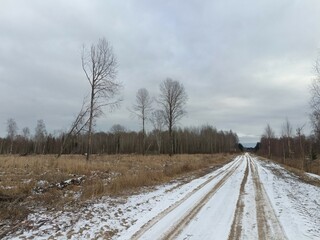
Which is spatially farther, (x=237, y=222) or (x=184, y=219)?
(x=184, y=219)

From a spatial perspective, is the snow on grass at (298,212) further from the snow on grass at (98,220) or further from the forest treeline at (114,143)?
the forest treeline at (114,143)

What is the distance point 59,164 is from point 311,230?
51.4 feet

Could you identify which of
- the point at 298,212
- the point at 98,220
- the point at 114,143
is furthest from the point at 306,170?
the point at 114,143

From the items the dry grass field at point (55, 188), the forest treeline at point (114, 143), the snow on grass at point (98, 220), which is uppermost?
the forest treeline at point (114, 143)

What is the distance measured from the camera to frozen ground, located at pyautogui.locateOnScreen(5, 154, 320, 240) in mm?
6949

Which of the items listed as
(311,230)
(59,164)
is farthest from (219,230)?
(59,164)

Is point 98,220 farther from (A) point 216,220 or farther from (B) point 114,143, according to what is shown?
(B) point 114,143

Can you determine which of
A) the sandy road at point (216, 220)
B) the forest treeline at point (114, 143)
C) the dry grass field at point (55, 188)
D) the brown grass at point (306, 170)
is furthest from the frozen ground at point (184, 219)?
the forest treeline at point (114, 143)

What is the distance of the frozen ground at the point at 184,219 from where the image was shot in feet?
22.8

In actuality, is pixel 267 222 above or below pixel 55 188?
below

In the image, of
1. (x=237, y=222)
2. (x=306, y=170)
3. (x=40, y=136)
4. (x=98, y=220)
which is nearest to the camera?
(x=237, y=222)

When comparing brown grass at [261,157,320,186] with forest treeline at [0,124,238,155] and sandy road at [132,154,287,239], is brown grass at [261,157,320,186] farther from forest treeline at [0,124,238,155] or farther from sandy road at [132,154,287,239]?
forest treeline at [0,124,238,155]

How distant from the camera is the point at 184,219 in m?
8.28

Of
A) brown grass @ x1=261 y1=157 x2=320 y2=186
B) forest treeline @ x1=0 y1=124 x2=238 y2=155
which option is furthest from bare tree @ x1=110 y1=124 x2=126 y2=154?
brown grass @ x1=261 y1=157 x2=320 y2=186
